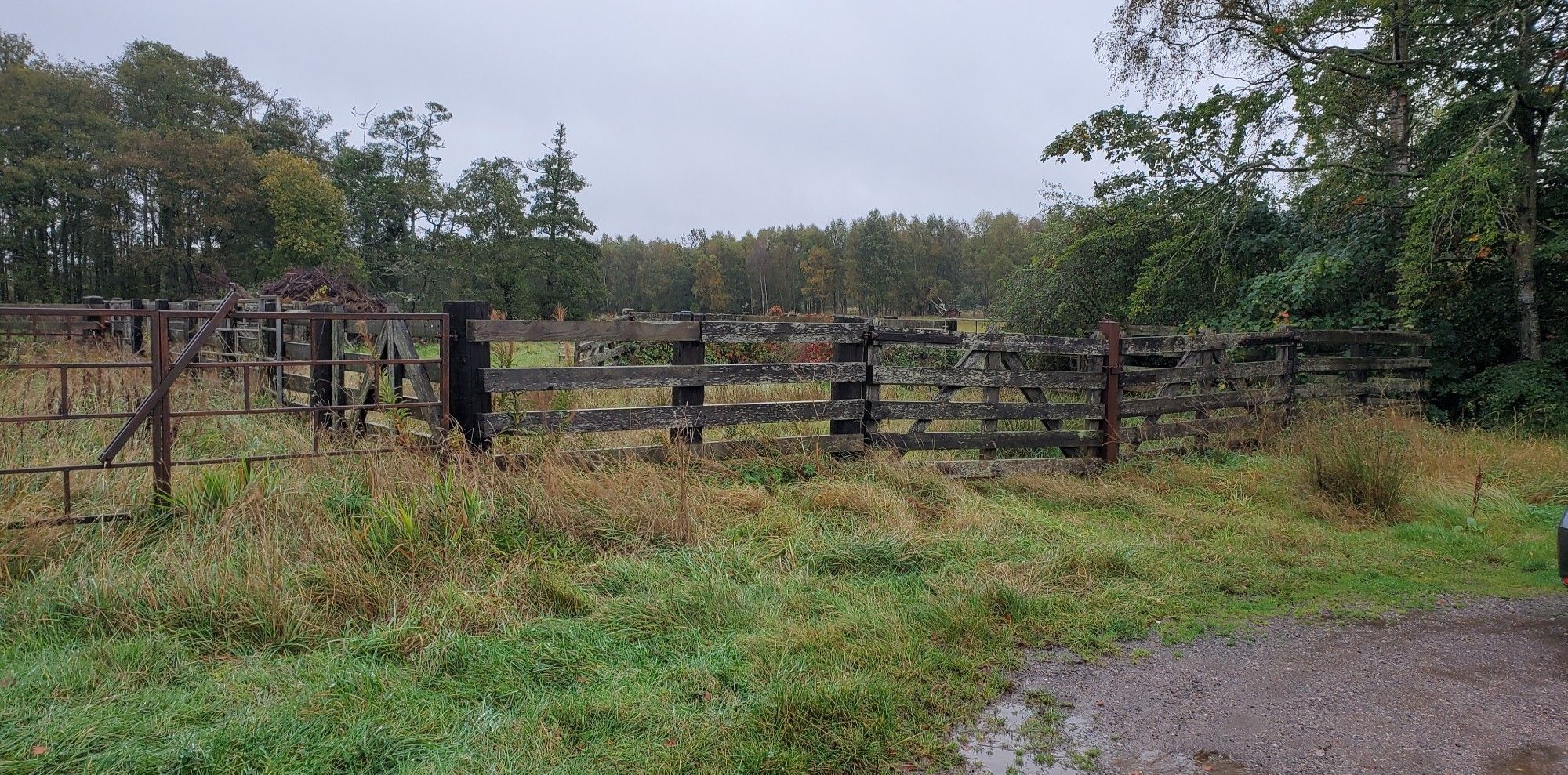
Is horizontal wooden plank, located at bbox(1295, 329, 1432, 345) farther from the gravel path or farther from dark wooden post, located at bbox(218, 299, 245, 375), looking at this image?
dark wooden post, located at bbox(218, 299, 245, 375)

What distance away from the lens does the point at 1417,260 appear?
10.5 meters

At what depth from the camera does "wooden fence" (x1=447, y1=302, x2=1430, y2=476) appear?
6125mm

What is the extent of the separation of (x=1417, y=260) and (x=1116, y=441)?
5393 mm

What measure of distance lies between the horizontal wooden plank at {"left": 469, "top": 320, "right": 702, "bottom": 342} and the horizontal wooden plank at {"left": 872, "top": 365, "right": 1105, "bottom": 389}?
1.86 m

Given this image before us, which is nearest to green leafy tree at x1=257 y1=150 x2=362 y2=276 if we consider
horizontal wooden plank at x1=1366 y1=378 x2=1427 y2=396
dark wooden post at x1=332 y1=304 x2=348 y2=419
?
dark wooden post at x1=332 y1=304 x2=348 y2=419

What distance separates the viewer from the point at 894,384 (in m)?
7.88

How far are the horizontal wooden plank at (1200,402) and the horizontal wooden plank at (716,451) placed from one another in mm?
3413

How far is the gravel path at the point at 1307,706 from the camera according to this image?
3127 millimetres

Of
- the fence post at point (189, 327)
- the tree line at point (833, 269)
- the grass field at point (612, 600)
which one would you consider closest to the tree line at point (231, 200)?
the tree line at point (833, 269)

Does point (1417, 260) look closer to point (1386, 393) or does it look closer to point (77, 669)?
point (1386, 393)

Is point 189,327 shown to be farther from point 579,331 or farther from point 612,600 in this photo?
point 612,600

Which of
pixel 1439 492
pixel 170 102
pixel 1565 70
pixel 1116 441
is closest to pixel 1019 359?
pixel 1116 441

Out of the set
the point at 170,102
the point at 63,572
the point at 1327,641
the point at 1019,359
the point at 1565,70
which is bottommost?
the point at 1327,641

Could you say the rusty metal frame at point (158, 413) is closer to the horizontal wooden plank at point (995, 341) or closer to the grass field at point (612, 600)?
the grass field at point (612, 600)
